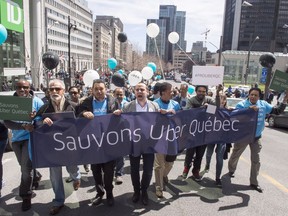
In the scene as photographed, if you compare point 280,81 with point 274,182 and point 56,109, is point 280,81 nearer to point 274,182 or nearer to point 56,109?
point 274,182

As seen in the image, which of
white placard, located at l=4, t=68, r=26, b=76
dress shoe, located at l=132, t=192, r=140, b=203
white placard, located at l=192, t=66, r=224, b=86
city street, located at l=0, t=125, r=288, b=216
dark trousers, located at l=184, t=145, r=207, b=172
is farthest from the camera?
white placard, located at l=4, t=68, r=26, b=76

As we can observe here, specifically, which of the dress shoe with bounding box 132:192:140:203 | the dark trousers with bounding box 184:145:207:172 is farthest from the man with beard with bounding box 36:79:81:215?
the dark trousers with bounding box 184:145:207:172

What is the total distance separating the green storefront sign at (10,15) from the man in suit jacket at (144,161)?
15749 mm

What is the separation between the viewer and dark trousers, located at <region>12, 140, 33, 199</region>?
13.0 ft

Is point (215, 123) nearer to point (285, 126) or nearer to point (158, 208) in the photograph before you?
point (158, 208)

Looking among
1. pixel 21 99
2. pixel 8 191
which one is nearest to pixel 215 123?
pixel 21 99

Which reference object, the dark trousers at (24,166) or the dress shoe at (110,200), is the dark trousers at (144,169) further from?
the dark trousers at (24,166)

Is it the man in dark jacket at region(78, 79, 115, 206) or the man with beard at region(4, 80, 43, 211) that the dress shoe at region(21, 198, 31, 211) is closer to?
the man with beard at region(4, 80, 43, 211)

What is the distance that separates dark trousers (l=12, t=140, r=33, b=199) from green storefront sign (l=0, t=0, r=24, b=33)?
50.5 ft

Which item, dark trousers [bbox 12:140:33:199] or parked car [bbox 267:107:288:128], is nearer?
dark trousers [bbox 12:140:33:199]

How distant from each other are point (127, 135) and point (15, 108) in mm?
1613

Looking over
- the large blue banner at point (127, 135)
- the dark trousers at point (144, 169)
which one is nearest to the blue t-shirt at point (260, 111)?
the large blue banner at point (127, 135)

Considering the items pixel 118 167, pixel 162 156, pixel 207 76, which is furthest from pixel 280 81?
pixel 118 167

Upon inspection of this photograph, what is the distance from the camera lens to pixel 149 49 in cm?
10194
